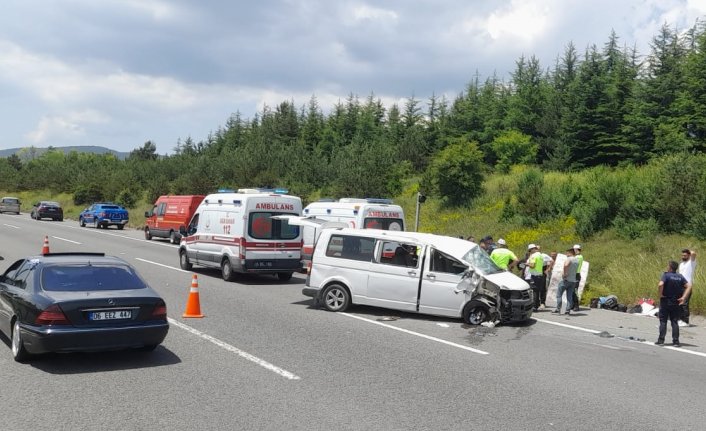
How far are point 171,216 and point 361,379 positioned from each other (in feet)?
81.7

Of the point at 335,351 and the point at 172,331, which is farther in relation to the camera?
the point at 172,331

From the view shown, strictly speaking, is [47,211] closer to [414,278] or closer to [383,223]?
[383,223]

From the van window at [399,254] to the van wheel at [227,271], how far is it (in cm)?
587

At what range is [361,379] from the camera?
291 inches

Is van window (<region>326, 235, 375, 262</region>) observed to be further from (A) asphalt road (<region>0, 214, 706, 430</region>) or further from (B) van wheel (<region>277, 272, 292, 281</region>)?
(B) van wheel (<region>277, 272, 292, 281</region>)

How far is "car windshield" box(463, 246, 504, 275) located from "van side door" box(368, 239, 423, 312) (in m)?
1.06

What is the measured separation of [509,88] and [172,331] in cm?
6369

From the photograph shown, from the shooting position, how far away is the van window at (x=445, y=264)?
39.7 ft

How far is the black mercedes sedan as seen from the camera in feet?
23.4

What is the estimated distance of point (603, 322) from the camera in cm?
1341

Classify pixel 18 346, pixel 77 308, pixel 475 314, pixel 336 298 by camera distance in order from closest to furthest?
pixel 77 308, pixel 18 346, pixel 475 314, pixel 336 298

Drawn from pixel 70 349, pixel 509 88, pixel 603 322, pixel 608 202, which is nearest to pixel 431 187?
pixel 608 202

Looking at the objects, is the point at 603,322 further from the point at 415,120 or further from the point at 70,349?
the point at 415,120

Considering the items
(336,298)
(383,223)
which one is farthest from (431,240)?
(383,223)
